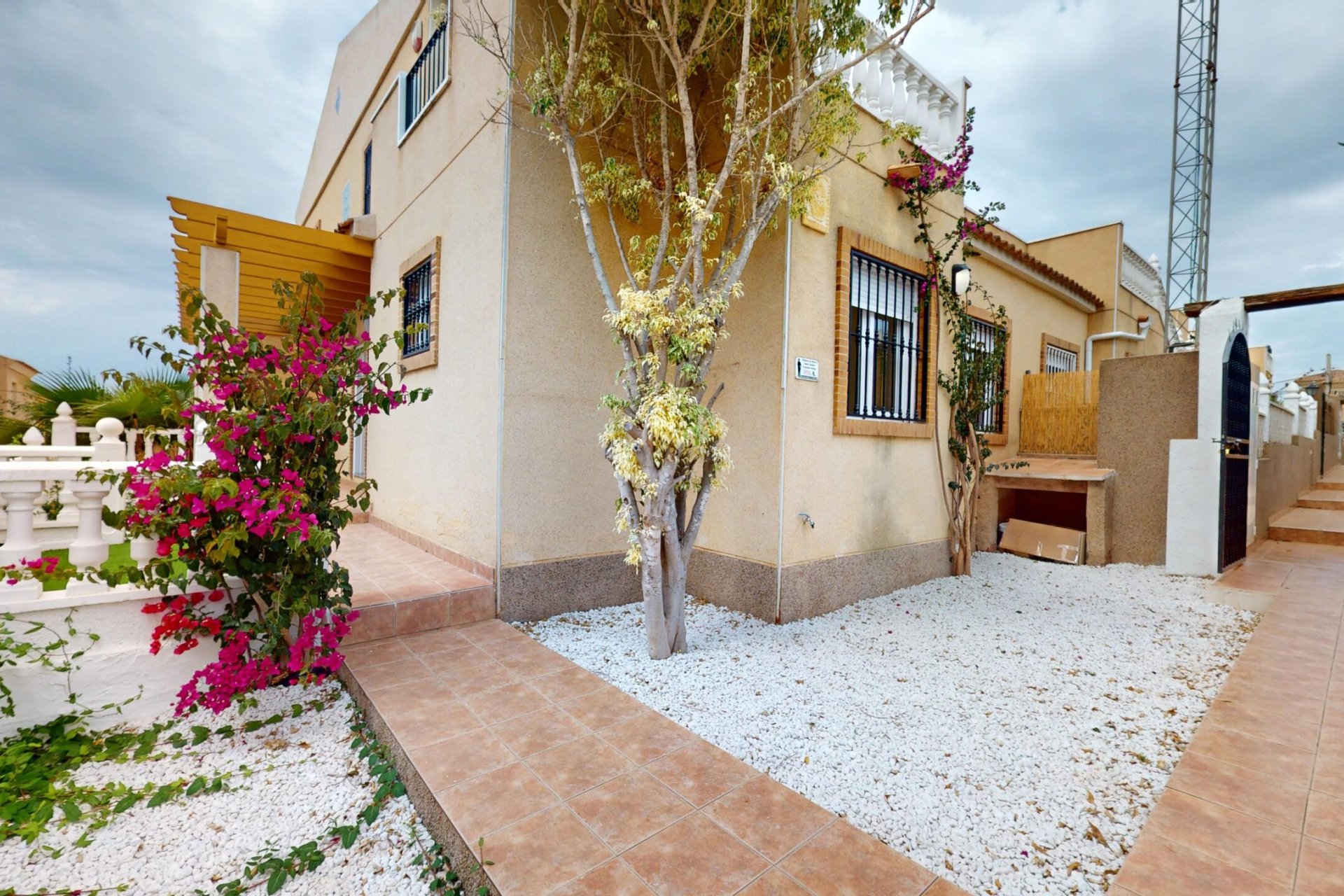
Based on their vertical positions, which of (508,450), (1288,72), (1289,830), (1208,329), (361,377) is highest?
(1288,72)

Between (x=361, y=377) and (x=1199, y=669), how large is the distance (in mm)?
5672

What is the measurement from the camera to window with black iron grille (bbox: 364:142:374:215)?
8242 mm

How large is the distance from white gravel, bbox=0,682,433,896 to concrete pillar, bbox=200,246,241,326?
512 cm

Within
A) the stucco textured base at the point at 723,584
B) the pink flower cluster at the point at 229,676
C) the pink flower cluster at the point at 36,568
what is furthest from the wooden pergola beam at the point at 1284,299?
the pink flower cluster at the point at 36,568

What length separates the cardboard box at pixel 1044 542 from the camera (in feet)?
22.5

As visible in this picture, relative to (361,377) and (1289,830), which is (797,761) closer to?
(1289,830)

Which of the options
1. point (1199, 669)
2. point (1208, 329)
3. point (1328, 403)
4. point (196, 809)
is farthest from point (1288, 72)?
point (196, 809)

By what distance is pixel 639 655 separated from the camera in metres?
3.91

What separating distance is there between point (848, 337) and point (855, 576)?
2225 millimetres

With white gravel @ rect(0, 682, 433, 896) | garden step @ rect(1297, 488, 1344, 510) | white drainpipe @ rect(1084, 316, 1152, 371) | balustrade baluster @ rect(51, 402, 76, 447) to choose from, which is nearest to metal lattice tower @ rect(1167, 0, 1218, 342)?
white drainpipe @ rect(1084, 316, 1152, 371)

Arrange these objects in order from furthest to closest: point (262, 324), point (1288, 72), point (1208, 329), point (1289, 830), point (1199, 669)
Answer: point (1288, 72) → point (262, 324) → point (1208, 329) → point (1199, 669) → point (1289, 830)

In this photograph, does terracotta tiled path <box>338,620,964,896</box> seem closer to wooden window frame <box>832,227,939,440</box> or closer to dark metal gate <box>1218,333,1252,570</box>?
wooden window frame <box>832,227,939,440</box>

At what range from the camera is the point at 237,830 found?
2225mm

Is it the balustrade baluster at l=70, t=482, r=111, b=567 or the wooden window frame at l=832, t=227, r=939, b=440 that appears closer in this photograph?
the balustrade baluster at l=70, t=482, r=111, b=567
